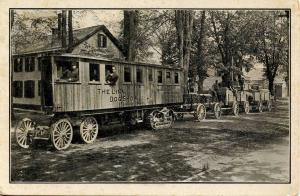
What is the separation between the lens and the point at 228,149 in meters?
4.12

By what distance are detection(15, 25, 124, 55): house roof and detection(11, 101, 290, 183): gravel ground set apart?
0.89 meters

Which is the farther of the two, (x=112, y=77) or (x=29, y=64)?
(x=112, y=77)

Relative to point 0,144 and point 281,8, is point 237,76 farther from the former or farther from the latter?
point 0,144

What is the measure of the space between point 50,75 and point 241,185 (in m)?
2.06

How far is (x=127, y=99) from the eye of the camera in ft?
14.0

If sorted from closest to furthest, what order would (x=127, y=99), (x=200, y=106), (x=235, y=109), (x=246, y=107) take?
(x=127, y=99)
(x=200, y=106)
(x=235, y=109)
(x=246, y=107)

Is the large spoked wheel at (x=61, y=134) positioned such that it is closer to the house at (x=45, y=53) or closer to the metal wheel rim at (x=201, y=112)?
the house at (x=45, y=53)

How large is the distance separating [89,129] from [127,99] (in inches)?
19.8

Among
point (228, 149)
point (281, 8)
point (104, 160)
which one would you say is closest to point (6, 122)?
point (104, 160)

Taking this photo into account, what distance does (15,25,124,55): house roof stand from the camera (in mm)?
3893

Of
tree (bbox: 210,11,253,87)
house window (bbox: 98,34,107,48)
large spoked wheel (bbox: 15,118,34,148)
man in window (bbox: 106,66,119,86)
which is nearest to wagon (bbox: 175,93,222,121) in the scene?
tree (bbox: 210,11,253,87)

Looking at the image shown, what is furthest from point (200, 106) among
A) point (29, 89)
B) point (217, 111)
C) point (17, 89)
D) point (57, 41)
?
point (17, 89)

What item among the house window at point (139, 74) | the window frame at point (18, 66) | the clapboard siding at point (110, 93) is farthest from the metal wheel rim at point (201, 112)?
the window frame at point (18, 66)

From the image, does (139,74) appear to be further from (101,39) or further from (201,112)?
(201,112)
